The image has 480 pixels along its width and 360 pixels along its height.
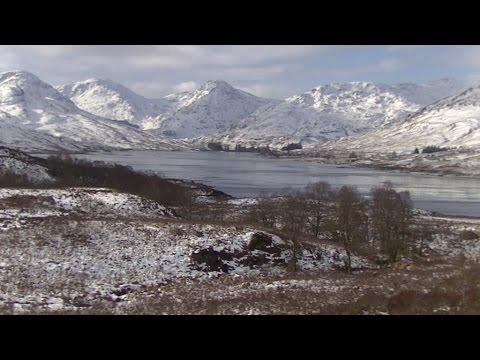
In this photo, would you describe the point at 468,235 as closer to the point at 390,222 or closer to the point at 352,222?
the point at 390,222

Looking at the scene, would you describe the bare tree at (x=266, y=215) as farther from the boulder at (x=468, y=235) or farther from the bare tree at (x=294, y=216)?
the boulder at (x=468, y=235)

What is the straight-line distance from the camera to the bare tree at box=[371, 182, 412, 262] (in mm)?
48062

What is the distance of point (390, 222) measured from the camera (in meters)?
50.8

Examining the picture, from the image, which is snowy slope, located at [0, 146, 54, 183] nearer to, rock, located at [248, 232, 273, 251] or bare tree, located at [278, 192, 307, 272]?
bare tree, located at [278, 192, 307, 272]

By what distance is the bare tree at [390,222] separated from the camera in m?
48.1

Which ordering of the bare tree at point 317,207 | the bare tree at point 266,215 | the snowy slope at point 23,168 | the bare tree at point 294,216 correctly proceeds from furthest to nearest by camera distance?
the snowy slope at point 23,168, the bare tree at point 266,215, the bare tree at point 317,207, the bare tree at point 294,216

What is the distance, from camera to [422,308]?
Answer: 52.3 feet

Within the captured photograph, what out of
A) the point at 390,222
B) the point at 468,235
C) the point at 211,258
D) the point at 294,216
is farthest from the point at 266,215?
the point at 211,258

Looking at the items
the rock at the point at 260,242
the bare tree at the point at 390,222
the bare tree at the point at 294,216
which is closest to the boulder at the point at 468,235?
the bare tree at the point at 390,222

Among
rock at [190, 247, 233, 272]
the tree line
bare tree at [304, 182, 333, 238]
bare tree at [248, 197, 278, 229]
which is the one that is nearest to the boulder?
the tree line

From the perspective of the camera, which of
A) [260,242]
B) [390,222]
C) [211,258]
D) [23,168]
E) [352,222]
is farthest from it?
[23,168]

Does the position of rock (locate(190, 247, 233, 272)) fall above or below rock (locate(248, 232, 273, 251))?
below
